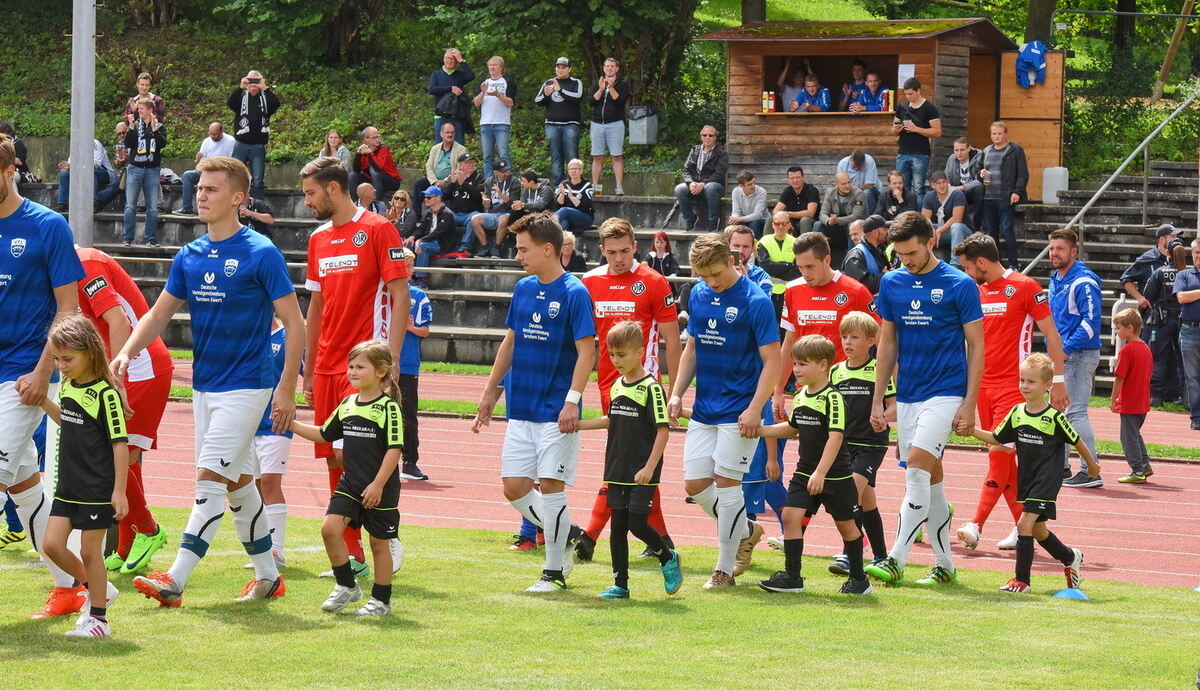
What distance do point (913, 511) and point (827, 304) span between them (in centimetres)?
178

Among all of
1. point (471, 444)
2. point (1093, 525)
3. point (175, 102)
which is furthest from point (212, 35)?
point (1093, 525)

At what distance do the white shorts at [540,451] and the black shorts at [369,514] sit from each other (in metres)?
1.17

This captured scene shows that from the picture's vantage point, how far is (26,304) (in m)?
7.45

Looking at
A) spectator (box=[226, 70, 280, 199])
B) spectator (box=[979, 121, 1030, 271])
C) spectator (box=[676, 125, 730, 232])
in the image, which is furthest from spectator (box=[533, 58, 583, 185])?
spectator (box=[979, 121, 1030, 271])

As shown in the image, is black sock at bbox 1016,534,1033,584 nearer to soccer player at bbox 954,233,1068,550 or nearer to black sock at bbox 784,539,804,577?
black sock at bbox 784,539,804,577

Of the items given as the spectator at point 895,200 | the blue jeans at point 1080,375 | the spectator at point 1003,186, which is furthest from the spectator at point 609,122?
the blue jeans at point 1080,375

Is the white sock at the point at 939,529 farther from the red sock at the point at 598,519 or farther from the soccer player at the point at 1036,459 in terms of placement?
the red sock at the point at 598,519

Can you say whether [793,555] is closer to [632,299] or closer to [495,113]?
[632,299]

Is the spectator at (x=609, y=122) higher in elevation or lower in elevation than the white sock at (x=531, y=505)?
higher

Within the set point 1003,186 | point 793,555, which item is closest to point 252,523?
point 793,555

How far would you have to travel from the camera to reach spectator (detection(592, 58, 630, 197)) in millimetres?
25109

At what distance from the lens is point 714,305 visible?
28.6 ft

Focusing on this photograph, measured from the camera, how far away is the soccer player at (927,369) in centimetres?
905

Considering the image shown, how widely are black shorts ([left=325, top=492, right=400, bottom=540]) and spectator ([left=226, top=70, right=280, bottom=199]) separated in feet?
57.7
